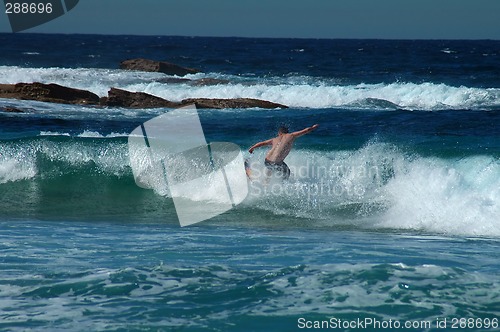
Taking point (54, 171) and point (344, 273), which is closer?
point (344, 273)

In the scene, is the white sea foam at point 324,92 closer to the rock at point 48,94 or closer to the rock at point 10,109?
the rock at point 48,94

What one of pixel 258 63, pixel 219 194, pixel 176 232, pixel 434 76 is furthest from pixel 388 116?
pixel 258 63

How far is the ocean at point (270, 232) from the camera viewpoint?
6.84 m

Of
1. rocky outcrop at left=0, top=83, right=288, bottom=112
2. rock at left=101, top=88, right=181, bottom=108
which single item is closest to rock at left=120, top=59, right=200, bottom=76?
rocky outcrop at left=0, top=83, right=288, bottom=112

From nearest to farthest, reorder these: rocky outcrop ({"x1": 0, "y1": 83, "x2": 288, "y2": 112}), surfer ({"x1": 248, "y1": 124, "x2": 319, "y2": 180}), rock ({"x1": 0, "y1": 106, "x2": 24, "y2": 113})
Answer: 1. surfer ({"x1": 248, "y1": 124, "x2": 319, "y2": 180})
2. rock ({"x1": 0, "y1": 106, "x2": 24, "y2": 113})
3. rocky outcrop ({"x1": 0, "y1": 83, "x2": 288, "y2": 112})

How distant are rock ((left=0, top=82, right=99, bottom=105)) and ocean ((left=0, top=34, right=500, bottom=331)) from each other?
2.22ft

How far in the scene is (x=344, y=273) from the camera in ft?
25.6

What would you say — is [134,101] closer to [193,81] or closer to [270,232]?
[193,81]

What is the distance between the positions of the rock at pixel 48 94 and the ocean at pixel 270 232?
68 cm

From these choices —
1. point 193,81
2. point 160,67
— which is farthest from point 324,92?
point 160,67

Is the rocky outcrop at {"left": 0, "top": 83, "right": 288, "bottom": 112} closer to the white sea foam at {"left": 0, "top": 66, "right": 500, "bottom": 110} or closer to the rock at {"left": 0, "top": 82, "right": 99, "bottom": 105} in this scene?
the rock at {"left": 0, "top": 82, "right": 99, "bottom": 105}

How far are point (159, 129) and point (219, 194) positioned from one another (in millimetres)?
6777

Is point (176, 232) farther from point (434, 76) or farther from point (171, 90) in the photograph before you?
point (434, 76)

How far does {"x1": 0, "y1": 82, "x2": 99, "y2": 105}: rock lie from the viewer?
2647 centimetres
